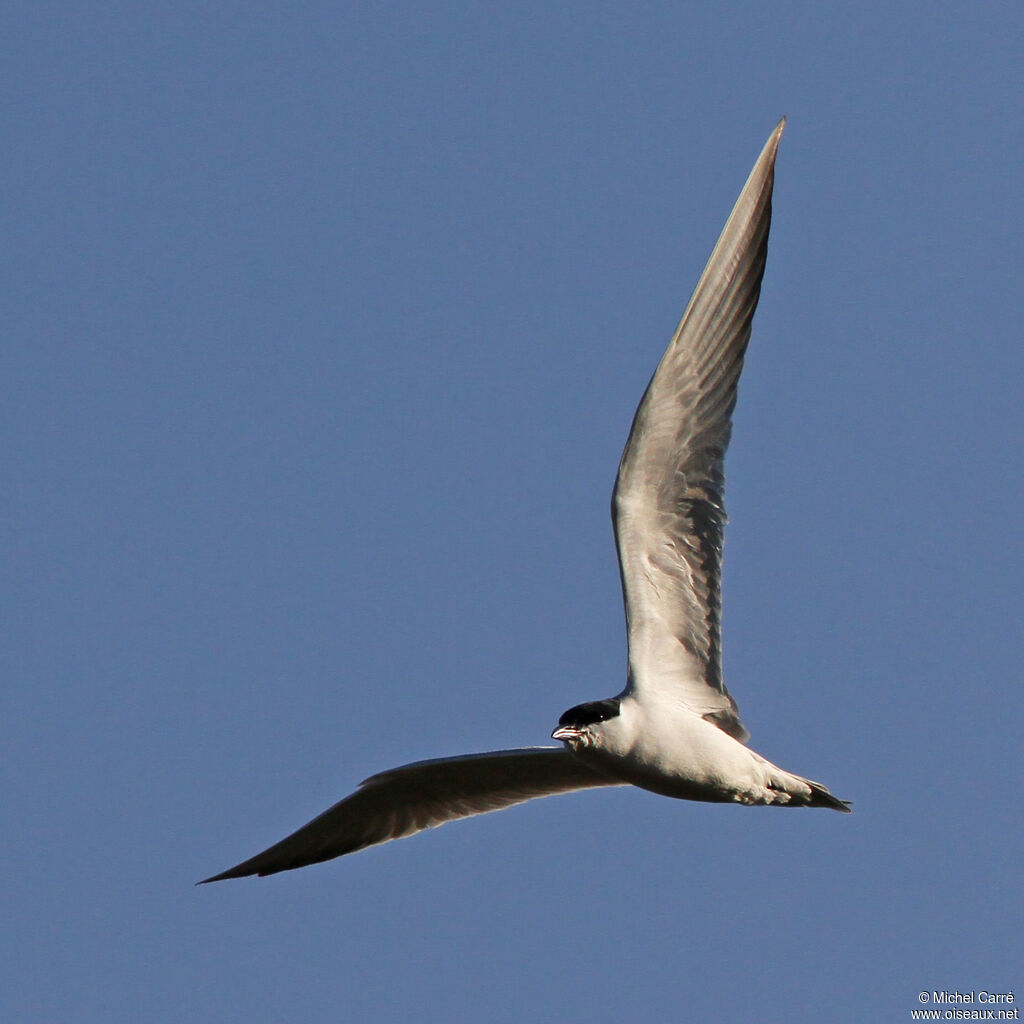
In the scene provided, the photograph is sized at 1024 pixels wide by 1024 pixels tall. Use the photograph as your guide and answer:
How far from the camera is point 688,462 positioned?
31.7ft

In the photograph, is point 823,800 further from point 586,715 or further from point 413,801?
point 413,801

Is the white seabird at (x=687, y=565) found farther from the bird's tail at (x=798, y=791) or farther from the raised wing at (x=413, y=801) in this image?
the raised wing at (x=413, y=801)

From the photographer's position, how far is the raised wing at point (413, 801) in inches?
436

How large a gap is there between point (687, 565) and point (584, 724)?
3.89ft

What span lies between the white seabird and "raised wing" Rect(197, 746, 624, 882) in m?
1.30

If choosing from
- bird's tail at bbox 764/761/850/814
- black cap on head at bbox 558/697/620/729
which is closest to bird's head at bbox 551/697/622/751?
black cap on head at bbox 558/697/620/729

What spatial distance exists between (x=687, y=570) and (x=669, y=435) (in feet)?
2.78

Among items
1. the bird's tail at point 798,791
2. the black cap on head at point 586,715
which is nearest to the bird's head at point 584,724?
the black cap on head at point 586,715

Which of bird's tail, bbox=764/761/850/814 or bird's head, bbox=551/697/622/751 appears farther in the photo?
bird's tail, bbox=764/761/850/814

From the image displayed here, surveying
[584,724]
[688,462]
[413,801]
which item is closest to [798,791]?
[584,724]

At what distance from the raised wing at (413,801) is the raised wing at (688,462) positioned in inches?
61.0

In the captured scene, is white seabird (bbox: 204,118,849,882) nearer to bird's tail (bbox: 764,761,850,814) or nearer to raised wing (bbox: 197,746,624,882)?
bird's tail (bbox: 764,761,850,814)

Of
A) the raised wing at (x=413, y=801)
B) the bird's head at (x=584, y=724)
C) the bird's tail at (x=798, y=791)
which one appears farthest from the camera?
the raised wing at (x=413, y=801)

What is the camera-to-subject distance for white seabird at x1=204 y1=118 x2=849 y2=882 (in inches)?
377
